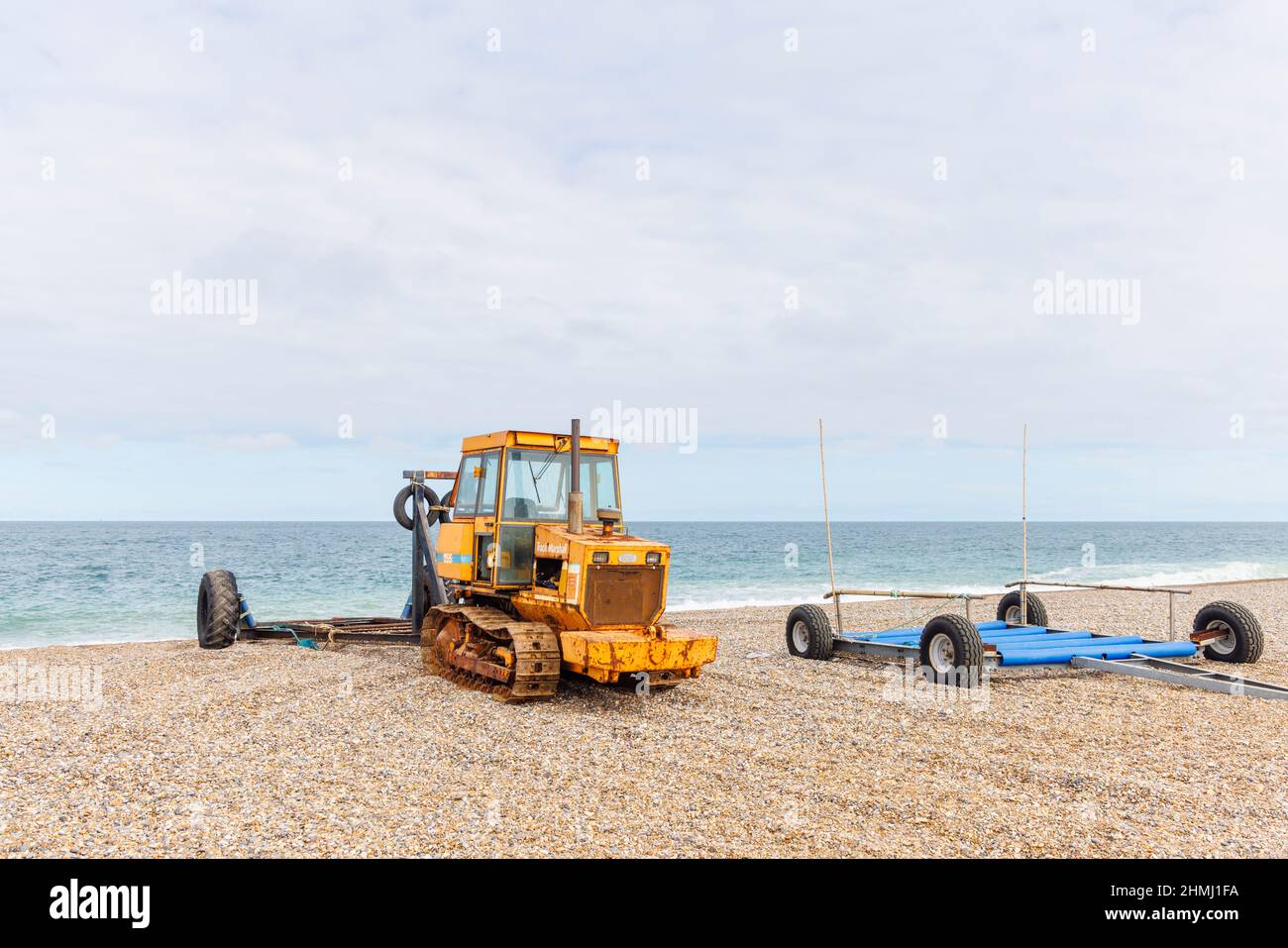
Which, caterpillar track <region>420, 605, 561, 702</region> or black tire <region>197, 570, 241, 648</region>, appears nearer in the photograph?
caterpillar track <region>420, 605, 561, 702</region>

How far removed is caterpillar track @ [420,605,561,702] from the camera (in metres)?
9.75

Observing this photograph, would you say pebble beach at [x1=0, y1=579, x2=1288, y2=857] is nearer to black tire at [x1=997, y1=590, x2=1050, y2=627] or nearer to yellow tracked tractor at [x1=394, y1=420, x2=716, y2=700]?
yellow tracked tractor at [x1=394, y1=420, x2=716, y2=700]

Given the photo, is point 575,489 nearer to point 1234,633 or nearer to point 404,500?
point 404,500

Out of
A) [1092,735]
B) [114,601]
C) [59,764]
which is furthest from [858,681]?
[114,601]

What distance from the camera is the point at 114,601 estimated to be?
31.4 m

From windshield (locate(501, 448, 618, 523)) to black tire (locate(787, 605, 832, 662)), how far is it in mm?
4492

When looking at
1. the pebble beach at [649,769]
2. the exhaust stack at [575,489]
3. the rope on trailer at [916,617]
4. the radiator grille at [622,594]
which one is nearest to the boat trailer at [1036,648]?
the pebble beach at [649,769]

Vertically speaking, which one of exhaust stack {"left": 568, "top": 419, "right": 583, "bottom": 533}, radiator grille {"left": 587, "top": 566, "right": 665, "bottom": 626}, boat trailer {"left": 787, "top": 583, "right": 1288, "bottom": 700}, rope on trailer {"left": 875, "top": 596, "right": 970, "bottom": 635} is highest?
exhaust stack {"left": 568, "top": 419, "right": 583, "bottom": 533}

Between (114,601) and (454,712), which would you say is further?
(114,601)

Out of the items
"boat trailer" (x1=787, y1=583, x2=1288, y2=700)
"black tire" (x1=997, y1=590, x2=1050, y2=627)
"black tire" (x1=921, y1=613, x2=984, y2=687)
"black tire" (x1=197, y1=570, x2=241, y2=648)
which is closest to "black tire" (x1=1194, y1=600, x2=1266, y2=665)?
"boat trailer" (x1=787, y1=583, x2=1288, y2=700)
